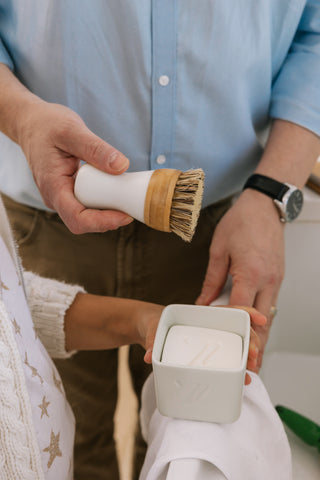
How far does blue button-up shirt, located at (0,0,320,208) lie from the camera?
22.3 inches

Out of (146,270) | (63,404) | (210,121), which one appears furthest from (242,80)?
(63,404)

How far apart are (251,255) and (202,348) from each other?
0.74 ft

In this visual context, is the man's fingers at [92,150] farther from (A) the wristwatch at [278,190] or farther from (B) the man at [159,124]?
(A) the wristwatch at [278,190]

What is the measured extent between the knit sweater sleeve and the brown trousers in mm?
128

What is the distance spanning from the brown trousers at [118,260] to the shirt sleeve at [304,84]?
182 mm

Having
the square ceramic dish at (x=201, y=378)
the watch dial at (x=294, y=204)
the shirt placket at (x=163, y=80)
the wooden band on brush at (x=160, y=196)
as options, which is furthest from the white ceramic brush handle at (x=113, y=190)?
the watch dial at (x=294, y=204)

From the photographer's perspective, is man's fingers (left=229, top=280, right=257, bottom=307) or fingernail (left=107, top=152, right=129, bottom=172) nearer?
fingernail (left=107, top=152, right=129, bottom=172)

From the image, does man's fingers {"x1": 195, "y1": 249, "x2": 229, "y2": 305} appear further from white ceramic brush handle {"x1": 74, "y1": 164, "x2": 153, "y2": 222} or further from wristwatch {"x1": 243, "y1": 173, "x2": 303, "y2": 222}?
white ceramic brush handle {"x1": 74, "y1": 164, "x2": 153, "y2": 222}

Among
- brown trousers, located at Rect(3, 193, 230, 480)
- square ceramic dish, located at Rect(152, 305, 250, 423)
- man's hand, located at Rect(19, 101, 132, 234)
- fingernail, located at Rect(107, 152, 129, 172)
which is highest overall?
fingernail, located at Rect(107, 152, 129, 172)

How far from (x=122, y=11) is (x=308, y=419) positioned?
62 centimetres

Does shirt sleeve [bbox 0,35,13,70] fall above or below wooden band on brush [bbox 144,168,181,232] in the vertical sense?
below

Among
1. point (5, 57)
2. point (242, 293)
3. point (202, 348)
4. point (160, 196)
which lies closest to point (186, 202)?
point (160, 196)

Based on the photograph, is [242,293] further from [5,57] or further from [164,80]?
[5,57]

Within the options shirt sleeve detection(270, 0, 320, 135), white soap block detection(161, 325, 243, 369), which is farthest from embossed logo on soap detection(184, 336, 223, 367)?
shirt sleeve detection(270, 0, 320, 135)
